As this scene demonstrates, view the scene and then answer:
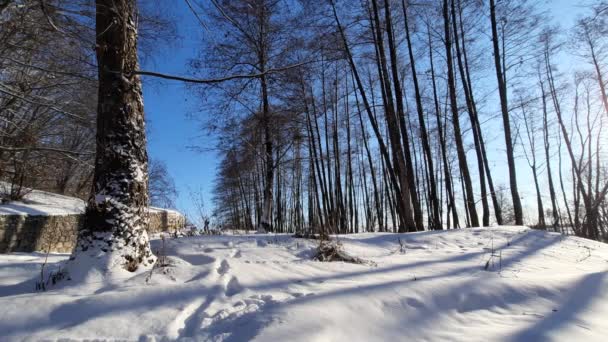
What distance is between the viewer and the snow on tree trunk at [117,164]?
2.32 m

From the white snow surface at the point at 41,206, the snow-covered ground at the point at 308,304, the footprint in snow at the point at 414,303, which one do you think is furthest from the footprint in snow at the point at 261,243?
the white snow surface at the point at 41,206

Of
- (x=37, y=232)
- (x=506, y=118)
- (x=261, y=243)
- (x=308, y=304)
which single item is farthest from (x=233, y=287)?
(x=506, y=118)

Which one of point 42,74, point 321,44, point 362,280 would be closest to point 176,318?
point 362,280

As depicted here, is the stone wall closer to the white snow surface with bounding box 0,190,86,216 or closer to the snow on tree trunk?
the white snow surface with bounding box 0,190,86,216

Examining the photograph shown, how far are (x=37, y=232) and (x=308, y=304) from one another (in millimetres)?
6073

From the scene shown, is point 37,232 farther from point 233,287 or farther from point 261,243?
point 233,287

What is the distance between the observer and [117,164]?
249 cm

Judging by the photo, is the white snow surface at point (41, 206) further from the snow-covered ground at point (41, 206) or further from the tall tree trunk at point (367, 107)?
the tall tree trunk at point (367, 107)

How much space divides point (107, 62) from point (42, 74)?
4059 millimetres

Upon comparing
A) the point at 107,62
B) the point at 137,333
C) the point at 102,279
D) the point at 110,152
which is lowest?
the point at 137,333

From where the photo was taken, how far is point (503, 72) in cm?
938

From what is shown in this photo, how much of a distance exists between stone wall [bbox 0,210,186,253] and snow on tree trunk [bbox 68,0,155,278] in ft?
10.8

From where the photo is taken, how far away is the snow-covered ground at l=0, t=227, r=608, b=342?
4.89 ft

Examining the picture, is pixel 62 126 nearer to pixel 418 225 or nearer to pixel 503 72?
pixel 418 225
